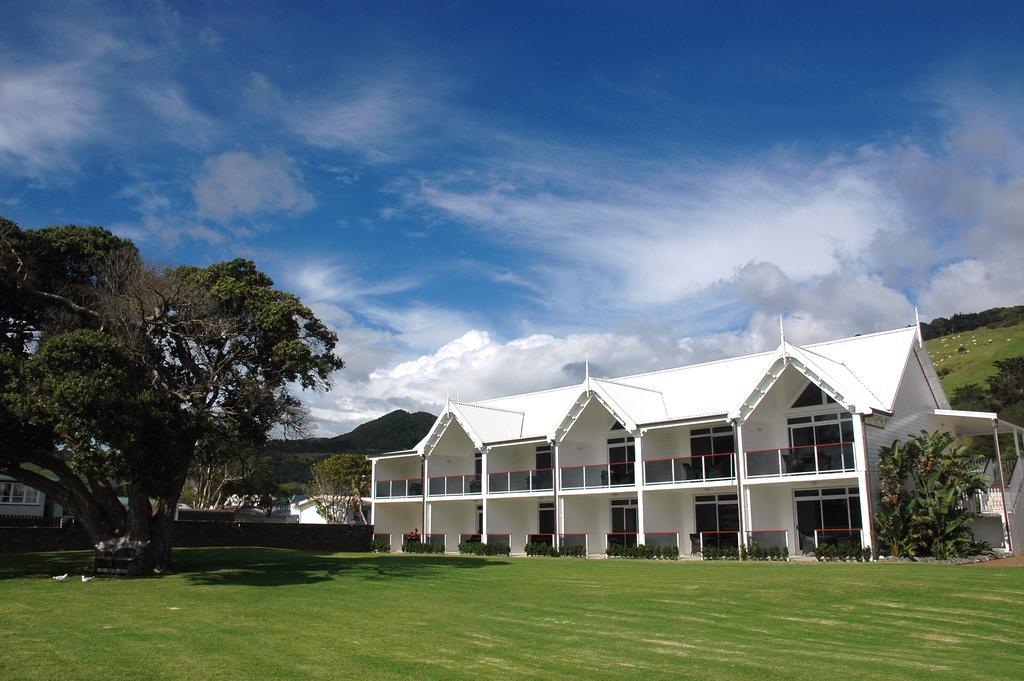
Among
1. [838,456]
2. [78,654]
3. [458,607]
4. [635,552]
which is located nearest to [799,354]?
[838,456]

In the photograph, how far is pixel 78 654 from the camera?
31.3 feet

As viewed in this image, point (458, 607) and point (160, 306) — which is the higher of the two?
point (160, 306)

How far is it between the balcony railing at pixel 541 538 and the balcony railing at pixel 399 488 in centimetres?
720

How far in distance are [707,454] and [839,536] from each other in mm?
5991

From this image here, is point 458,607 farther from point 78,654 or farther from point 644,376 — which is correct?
point 644,376

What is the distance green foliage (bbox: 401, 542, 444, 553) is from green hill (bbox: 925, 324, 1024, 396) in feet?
246

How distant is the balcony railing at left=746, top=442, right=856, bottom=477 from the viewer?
2695cm

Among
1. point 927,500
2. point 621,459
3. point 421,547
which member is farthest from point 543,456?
point 927,500

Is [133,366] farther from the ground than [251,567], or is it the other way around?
[133,366]

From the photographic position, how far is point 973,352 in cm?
11569

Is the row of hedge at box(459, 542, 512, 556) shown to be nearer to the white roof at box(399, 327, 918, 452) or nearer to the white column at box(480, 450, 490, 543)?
the white column at box(480, 450, 490, 543)

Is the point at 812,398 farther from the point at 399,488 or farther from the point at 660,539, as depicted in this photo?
the point at 399,488

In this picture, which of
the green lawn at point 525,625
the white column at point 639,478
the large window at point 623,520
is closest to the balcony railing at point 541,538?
the large window at point 623,520

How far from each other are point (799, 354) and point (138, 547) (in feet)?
68.8
